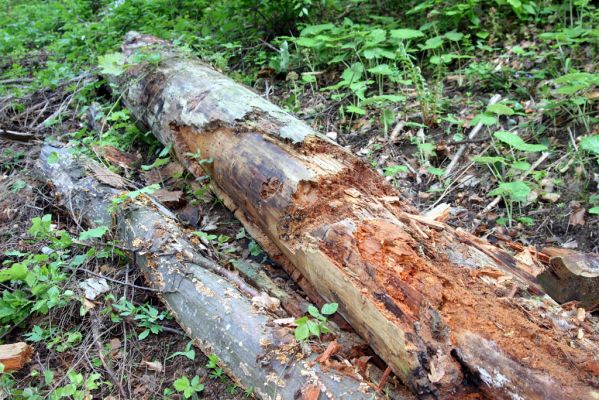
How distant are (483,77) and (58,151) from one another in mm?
4006

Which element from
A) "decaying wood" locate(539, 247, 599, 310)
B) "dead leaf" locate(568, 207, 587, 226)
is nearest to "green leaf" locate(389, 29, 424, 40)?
"dead leaf" locate(568, 207, 587, 226)

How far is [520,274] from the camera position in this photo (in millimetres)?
2646

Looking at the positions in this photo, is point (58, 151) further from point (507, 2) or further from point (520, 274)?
point (507, 2)

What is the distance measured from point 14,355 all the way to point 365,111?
11.5 ft

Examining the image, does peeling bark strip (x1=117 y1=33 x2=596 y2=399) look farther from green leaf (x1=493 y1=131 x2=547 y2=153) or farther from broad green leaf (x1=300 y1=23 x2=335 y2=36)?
broad green leaf (x1=300 y1=23 x2=335 y2=36)

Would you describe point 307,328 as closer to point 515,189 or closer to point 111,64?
point 515,189

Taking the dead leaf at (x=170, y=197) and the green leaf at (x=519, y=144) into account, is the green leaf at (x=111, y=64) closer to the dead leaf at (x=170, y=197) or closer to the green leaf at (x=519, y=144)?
the dead leaf at (x=170, y=197)

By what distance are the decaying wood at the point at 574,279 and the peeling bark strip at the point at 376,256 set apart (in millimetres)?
116

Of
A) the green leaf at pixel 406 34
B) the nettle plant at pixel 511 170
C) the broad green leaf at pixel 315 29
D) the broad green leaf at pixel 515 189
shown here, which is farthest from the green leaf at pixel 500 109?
the broad green leaf at pixel 315 29

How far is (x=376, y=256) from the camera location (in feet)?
7.95

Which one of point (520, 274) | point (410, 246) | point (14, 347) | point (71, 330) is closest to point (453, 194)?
point (520, 274)

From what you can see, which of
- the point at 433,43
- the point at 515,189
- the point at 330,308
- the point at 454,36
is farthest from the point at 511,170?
the point at 330,308

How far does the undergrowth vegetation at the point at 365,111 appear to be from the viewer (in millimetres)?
2791

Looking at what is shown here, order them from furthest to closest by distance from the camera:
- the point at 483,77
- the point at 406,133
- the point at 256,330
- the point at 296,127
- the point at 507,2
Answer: the point at 507,2 < the point at 483,77 < the point at 406,133 < the point at 296,127 < the point at 256,330
